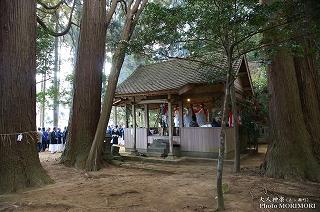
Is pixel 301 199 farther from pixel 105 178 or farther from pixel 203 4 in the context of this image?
pixel 105 178

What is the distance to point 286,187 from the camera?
6.70 m

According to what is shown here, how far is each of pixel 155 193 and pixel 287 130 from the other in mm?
4119

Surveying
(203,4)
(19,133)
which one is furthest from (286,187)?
(19,133)

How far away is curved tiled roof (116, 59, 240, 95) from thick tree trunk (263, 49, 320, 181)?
2.12 meters

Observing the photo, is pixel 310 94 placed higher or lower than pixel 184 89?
lower

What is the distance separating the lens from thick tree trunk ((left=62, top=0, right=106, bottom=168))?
10461 mm

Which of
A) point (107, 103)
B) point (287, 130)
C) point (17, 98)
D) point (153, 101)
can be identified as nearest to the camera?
point (17, 98)

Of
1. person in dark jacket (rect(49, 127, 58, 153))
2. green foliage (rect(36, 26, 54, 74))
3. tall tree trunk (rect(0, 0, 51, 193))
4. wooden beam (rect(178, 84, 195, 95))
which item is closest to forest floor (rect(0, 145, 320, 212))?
tall tree trunk (rect(0, 0, 51, 193))

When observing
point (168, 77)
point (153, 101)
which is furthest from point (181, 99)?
point (168, 77)

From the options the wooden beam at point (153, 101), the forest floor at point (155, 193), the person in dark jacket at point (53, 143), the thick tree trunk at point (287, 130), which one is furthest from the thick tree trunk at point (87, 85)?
the person in dark jacket at point (53, 143)

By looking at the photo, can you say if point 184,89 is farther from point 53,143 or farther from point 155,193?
point 53,143

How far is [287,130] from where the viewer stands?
8.09 metres

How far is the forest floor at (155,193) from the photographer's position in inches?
213

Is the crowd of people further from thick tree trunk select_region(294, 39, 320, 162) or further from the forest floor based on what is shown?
thick tree trunk select_region(294, 39, 320, 162)
